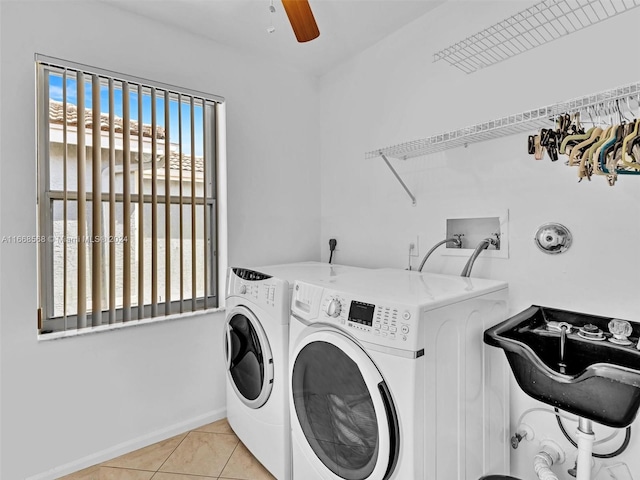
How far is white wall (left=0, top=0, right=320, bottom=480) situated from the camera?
1.64 metres

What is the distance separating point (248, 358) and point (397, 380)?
974 millimetres

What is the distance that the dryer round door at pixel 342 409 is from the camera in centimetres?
113

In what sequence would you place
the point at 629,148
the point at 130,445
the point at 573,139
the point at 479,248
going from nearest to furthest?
the point at 629,148
the point at 573,139
the point at 479,248
the point at 130,445

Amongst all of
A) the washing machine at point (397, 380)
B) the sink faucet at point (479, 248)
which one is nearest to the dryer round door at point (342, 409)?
the washing machine at point (397, 380)

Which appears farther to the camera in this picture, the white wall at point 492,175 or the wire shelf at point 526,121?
the white wall at point 492,175

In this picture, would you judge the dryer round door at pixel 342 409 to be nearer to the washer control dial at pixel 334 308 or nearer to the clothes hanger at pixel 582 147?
the washer control dial at pixel 334 308

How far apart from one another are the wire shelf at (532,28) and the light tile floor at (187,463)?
2.18m

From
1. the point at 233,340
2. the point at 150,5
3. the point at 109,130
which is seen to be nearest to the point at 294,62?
the point at 150,5

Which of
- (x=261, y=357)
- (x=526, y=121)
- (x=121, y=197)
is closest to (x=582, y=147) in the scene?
(x=526, y=121)

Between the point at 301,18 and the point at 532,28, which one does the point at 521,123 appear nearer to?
the point at 532,28

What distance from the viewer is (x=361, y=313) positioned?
122 cm

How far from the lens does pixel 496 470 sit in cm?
148

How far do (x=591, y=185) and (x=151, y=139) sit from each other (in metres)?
2.17

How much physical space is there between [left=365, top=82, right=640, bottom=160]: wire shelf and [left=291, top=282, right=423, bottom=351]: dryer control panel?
31.5 inches
